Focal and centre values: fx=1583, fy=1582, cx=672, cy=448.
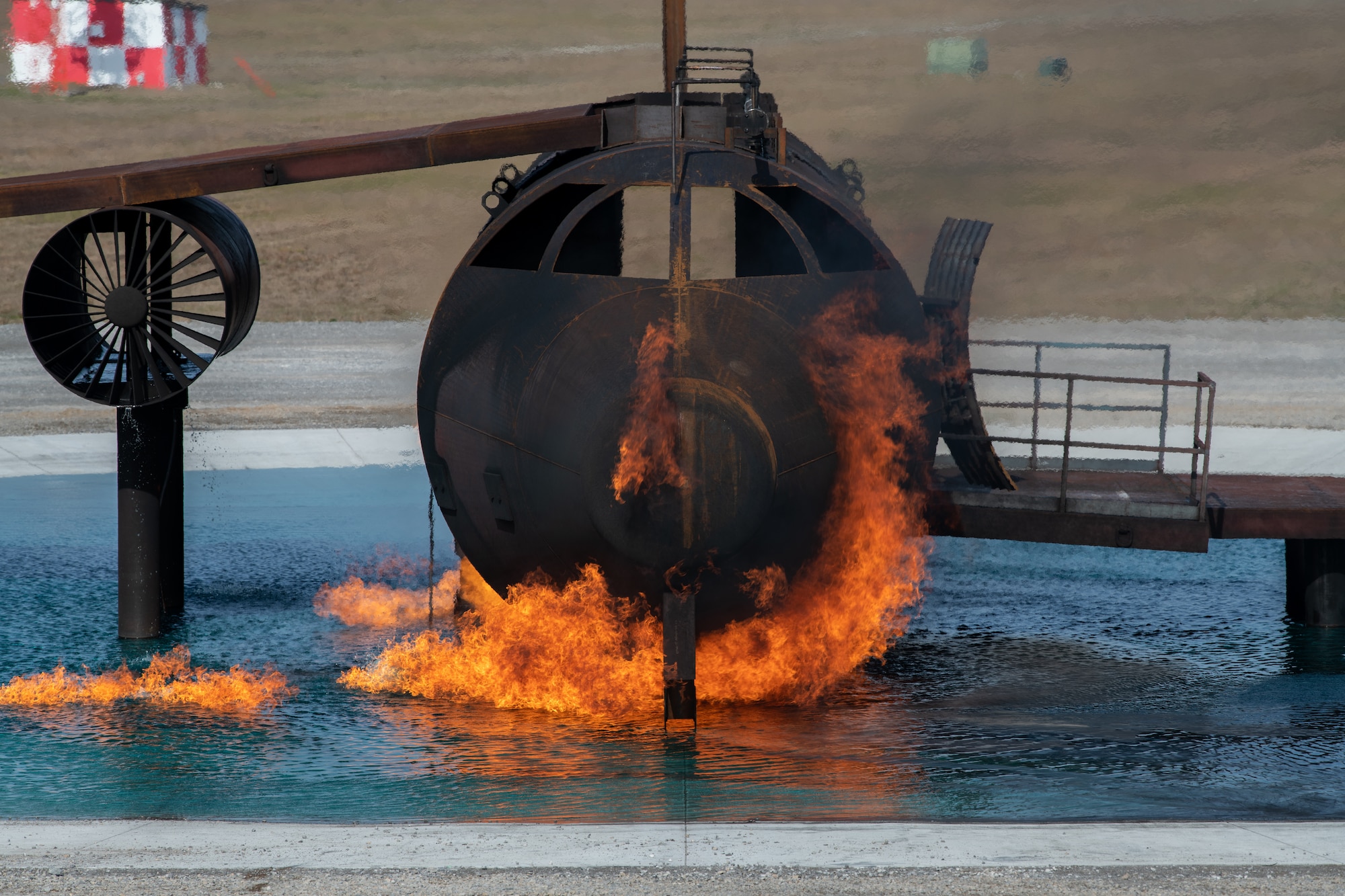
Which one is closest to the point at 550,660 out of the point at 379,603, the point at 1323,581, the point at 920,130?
the point at 379,603

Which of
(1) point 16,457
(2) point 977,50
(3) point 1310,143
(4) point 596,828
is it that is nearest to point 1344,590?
(4) point 596,828

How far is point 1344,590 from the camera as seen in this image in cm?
1683

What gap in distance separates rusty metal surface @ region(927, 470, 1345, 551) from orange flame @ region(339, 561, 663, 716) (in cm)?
364

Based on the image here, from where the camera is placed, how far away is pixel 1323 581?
55.2 feet

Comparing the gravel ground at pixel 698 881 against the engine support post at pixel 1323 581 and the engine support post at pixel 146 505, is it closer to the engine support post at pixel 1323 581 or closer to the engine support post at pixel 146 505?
the engine support post at pixel 146 505

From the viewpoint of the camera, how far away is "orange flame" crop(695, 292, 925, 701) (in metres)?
12.3

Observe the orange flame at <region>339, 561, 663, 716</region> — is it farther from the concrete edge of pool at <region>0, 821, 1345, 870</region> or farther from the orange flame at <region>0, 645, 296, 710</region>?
the concrete edge of pool at <region>0, 821, 1345, 870</region>

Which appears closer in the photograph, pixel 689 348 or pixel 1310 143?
pixel 689 348

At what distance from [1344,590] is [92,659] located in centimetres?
1282

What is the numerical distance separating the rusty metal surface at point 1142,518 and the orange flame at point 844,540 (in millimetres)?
1214

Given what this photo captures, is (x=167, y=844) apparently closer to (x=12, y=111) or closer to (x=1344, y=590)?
(x=1344, y=590)

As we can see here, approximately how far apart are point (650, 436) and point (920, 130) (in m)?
49.9

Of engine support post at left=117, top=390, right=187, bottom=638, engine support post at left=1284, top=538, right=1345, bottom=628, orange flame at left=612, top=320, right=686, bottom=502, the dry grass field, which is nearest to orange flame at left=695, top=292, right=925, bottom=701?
orange flame at left=612, top=320, right=686, bottom=502

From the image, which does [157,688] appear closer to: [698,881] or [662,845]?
[662,845]
